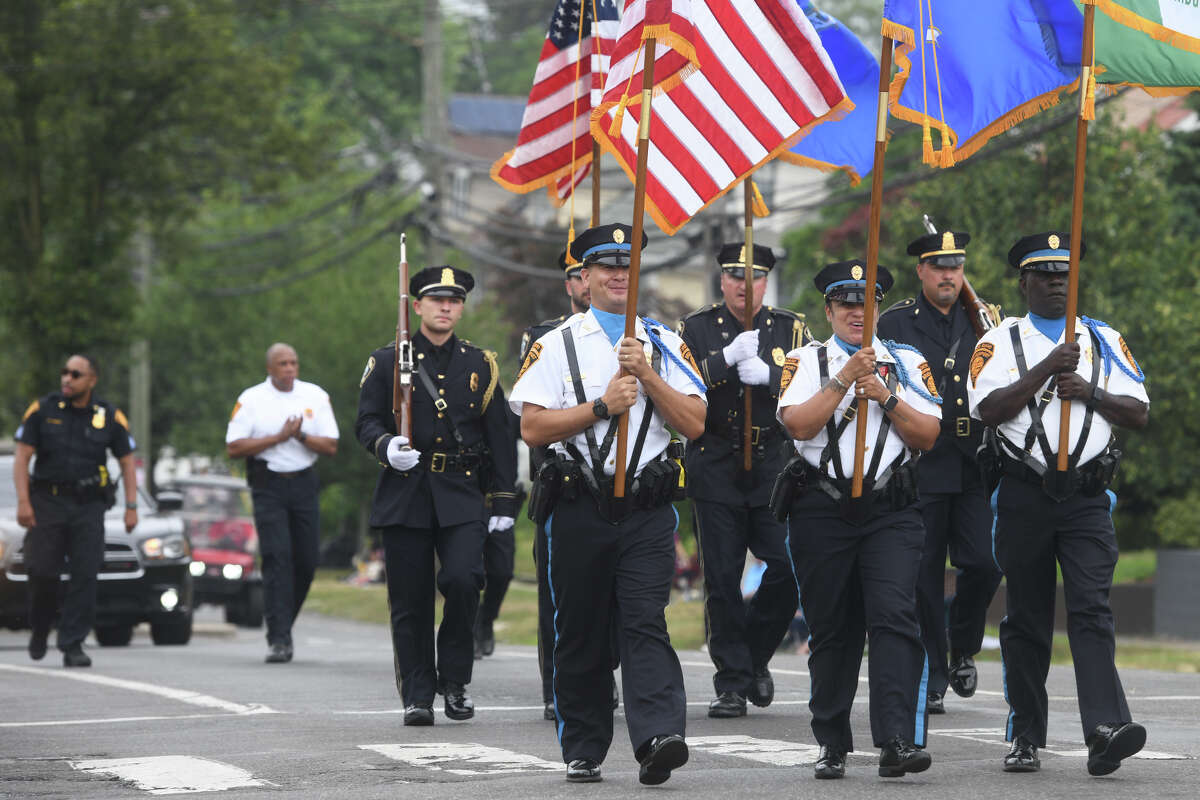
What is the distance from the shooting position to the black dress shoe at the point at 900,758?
25.6 ft

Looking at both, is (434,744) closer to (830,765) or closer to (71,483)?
(830,765)

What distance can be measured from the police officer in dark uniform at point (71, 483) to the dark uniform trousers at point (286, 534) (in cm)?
142

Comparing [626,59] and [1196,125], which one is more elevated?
[1196,125]

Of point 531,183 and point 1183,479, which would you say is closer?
point 531,183

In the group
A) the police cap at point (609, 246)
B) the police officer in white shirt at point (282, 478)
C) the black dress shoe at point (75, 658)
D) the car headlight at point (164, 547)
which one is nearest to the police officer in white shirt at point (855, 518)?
the police cap at point (609, 246)

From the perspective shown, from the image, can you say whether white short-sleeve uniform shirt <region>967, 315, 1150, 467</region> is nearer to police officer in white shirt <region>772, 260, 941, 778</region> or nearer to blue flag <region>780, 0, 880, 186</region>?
police officer in white shirt <region>772, 260, 941, 778</region>

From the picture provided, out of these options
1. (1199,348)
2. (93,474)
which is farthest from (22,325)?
(1199,348)

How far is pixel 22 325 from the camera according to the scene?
2778cm

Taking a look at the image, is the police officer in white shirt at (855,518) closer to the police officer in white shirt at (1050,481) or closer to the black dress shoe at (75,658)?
the police officer in white shirt at (1050,481)

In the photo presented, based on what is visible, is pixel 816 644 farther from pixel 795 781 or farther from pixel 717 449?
pixel 717 449

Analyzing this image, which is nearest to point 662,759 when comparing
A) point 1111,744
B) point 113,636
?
point 1111,744

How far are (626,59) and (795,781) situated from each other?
3368 mm

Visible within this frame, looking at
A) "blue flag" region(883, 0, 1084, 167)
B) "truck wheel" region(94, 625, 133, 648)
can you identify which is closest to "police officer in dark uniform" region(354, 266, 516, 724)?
"blue flag" region(883, 0, 1084, 167)

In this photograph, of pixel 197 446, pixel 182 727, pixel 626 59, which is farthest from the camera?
pixel 197 446
